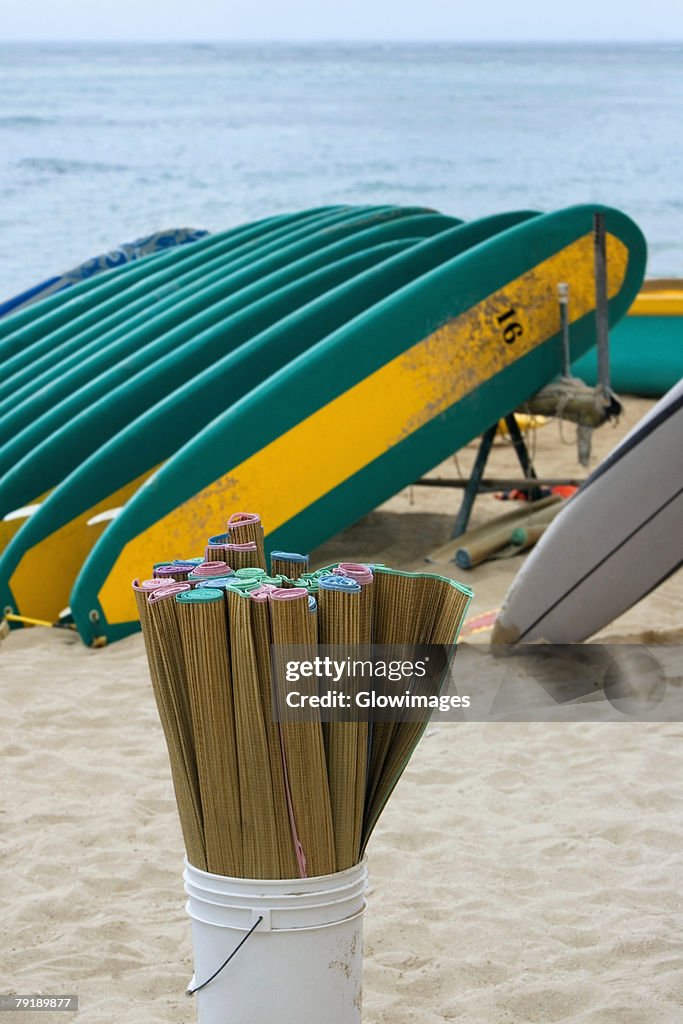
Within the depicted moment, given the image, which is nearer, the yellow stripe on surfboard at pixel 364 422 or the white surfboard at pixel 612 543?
the white surfboard at pixel 612 543

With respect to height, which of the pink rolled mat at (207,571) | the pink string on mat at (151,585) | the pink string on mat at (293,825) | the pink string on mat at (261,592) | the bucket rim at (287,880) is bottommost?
the bucket rim at (287,880)

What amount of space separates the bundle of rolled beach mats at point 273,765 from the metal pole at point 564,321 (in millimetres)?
3692

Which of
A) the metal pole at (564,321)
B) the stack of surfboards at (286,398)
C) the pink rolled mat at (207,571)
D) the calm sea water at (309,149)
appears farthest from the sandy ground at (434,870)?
the calm sea water at (309,149)

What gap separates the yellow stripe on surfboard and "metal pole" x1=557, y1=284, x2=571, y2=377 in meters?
0.08

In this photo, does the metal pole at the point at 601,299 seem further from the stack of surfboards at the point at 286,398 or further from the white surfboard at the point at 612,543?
the white surfboard at the point at 612,543

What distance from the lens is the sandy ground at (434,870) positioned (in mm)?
2270

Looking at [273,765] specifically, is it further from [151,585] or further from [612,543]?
[612,543]

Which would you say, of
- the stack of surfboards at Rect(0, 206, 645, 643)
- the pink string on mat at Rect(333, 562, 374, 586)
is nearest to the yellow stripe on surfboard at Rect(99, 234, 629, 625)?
the stack of surfboards at Rect(0, 206, 645, 643)

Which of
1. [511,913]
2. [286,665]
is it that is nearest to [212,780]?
[286,665]

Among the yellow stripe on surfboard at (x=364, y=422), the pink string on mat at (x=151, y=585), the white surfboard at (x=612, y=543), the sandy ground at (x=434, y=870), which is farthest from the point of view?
the yellow stripe on surfboard at (x=364, y=422)

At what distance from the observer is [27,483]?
5082 millimetres

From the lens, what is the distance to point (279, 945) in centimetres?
170

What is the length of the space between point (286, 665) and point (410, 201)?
2977 cm

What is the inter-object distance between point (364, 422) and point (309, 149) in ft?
107
